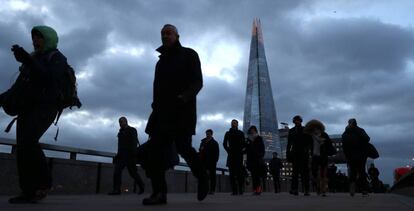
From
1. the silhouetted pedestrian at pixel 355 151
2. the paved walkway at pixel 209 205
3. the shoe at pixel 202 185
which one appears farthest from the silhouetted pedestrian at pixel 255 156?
the shoe at pixel 202 185

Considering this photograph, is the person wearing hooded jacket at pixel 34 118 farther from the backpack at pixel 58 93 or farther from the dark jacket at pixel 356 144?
the dark jacket at pixel 356 144

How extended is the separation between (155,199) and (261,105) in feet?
433

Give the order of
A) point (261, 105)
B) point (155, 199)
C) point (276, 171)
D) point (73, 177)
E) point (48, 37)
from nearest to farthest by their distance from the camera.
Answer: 1. point (155, 199)
2. point (48, 37)
3. point (73, 177)
4. point (276, 171)
5. point (261, 105)

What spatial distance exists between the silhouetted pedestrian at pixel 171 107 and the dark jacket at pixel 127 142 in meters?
5.80

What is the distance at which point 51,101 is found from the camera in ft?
17.4

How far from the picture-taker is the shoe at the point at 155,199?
5012 mm

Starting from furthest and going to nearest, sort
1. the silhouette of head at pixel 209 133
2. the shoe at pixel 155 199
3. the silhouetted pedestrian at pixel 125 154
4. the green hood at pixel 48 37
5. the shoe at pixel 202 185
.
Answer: the silhouette of head at pixel 209 133
the silhouetted pedestrian at pixel 125 154
the shoe at pixel 202 185
the green hood at pixel 48 37
the shoe at pixel 155 199

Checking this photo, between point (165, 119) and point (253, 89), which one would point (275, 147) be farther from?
point (165, 119)

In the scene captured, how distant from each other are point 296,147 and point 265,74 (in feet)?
431

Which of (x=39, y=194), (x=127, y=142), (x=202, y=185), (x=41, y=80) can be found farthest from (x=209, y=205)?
(x=127, y=142)

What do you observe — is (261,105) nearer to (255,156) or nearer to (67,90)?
(255,156)

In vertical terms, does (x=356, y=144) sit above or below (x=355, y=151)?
above

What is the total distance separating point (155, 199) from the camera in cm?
506

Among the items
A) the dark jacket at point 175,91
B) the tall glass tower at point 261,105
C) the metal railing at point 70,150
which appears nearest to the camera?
the dark jacket at point 175,91
